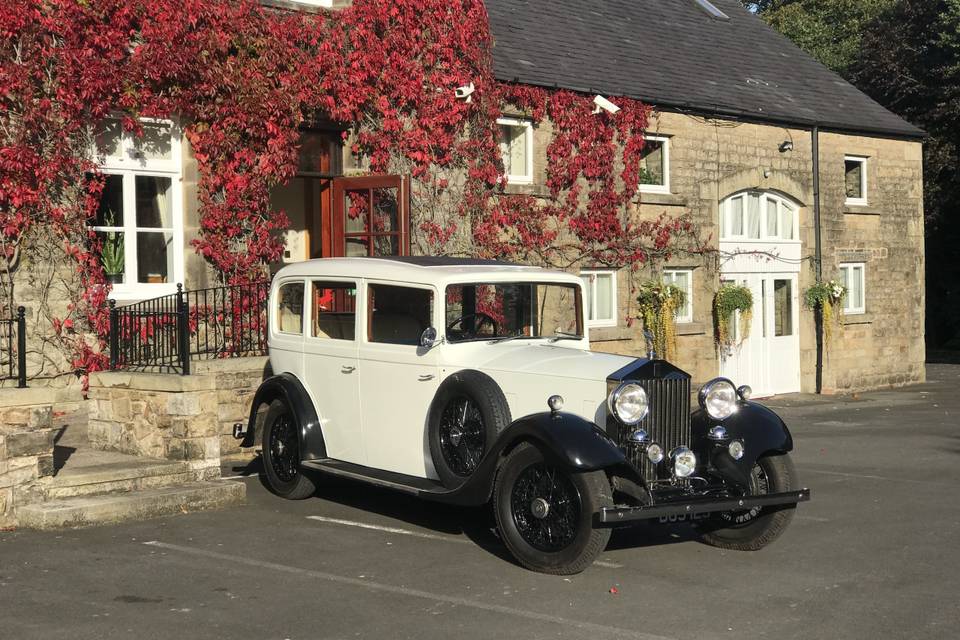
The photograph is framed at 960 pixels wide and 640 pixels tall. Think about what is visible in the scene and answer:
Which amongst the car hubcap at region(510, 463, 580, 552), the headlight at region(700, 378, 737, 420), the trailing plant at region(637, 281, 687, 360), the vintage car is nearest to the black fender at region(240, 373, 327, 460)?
the vintage car

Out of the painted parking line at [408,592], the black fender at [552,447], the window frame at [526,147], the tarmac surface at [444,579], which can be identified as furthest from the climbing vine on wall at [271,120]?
the black fender at [552,447]

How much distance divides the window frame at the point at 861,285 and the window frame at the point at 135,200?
12698 mm

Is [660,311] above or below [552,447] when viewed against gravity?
above

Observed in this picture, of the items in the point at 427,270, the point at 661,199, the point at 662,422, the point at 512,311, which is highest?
the point at 661,199

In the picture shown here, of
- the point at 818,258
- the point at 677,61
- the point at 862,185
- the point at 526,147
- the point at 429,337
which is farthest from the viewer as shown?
the point at 862,185

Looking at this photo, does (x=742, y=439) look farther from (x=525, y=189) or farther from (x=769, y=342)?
(x=769, y=342)

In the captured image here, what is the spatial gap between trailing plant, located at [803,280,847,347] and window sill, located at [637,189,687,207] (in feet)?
11.5

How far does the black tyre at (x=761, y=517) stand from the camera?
315 inches

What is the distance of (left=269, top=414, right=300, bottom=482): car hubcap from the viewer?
979cm

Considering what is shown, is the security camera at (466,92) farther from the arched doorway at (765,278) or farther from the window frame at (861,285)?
the window frame at (861,285)

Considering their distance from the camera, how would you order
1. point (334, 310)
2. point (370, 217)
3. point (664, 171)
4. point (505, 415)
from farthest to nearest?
A: point (664, 171) < point (370, 217) < point (334, 310) < point (505, 415)

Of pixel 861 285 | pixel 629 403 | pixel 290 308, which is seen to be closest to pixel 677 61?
pixel 861 285

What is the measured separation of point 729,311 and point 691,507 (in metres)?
12.2

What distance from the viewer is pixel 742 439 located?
7891 mm
